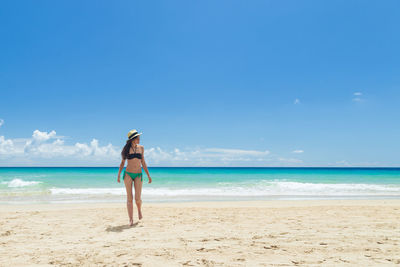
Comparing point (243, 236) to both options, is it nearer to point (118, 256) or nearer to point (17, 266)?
point (118, 256)

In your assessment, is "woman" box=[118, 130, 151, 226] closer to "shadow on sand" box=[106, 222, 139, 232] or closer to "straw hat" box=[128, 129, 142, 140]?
"straw hat" box=[128, 129, 142, 140]

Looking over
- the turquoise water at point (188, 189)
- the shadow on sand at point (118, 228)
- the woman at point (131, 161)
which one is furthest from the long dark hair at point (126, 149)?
the turquoise water at point (188, 189)

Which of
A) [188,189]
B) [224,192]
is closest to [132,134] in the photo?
[224,192]

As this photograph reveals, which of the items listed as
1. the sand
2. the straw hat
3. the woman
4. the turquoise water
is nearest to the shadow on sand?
the sand

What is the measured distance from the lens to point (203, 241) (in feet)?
13.5

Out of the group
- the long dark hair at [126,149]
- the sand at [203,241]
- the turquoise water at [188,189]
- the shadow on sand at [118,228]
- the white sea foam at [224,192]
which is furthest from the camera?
the white sea foam at [224,192]

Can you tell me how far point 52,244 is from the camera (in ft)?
13.5

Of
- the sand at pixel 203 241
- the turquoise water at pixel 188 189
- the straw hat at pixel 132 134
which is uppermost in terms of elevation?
the straw hat at pixel 132 134

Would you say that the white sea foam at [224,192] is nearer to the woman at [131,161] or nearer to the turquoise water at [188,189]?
the turquoise water at [188,189]

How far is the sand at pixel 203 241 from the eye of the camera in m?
3.28

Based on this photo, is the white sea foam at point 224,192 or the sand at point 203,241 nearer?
the sand at point 203,241

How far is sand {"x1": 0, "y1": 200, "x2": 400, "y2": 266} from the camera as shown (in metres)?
3.28

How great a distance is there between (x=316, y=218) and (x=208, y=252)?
3.76 metres

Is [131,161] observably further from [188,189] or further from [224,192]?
[188,189]
